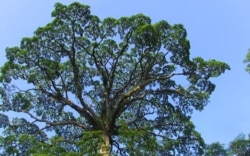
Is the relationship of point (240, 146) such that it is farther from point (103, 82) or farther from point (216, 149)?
point (103, 82)

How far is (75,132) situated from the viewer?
22.1 m

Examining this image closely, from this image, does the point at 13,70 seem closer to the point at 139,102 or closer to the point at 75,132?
the point at 75,132

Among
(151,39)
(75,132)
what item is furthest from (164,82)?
(75,132)

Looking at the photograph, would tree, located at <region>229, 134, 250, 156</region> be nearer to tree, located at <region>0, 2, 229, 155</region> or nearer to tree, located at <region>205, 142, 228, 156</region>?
tree, located at <region>205, 142, 228, 156</region>

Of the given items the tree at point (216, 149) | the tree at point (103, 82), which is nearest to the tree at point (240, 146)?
the tree at point (216, 149)

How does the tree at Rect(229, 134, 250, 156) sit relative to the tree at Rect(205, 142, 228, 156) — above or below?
above

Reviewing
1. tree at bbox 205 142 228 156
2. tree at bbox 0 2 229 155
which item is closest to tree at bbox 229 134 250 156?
tree at bbox 205 142 228 156

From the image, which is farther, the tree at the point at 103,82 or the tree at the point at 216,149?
the tree at the point at 216,149

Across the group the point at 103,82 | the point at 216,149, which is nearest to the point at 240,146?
the point at 216,149

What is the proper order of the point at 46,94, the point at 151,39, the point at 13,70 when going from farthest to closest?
the point at 46,94
the point at 13,70
the point at 151,39

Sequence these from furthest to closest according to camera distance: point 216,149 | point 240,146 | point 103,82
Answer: point 240,146
point 216,149
point 103,82

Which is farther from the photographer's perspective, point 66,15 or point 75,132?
point 75,132

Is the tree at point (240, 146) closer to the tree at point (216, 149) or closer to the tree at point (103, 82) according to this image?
the tree at point (216, 149)

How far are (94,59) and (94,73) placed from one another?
1716 mm
